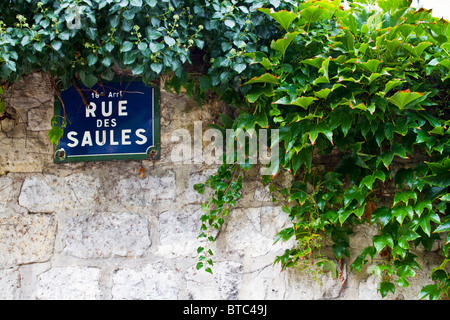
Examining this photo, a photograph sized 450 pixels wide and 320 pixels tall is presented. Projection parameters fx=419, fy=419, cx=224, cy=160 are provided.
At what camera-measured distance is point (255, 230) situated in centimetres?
178

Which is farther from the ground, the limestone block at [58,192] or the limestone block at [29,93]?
the limestone block at [29,93]

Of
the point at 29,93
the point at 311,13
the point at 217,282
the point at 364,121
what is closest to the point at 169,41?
the point at 311,13

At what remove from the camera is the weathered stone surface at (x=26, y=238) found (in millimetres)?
1889

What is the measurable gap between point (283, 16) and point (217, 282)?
109 centimetres

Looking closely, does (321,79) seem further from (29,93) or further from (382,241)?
(29,93)

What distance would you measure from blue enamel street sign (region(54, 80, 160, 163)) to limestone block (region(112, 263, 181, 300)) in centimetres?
50

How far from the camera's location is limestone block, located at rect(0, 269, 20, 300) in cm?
188

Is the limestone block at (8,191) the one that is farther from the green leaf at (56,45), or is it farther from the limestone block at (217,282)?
the limestone block at (217,282)

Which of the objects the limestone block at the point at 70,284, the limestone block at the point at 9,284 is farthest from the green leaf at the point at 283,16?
the limestone block at the point at 9,284

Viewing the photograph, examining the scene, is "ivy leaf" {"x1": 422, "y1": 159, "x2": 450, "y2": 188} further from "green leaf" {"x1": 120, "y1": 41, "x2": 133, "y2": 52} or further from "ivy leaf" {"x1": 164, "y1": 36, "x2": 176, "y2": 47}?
"green leaf" {"x1": 120, "y1": 41, "x2": 133, "y2": 52}

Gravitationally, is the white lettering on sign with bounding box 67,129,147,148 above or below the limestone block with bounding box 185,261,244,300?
above

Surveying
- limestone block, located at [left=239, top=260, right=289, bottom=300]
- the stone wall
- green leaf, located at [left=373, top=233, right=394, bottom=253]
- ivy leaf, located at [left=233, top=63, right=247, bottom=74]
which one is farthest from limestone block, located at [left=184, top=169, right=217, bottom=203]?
green leaf, located at [left=373, top=233, right=394, bottom=253]

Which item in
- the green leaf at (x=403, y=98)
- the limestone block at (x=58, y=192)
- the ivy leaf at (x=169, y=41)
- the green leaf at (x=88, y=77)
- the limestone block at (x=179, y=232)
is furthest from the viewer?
the limestone block at (x=58, y=192)

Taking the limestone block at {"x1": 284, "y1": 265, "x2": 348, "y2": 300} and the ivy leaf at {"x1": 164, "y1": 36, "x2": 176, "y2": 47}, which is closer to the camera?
the ivy leaf at {"x1": 164, "y1": 36, "x2": 176, "y2": 47}
